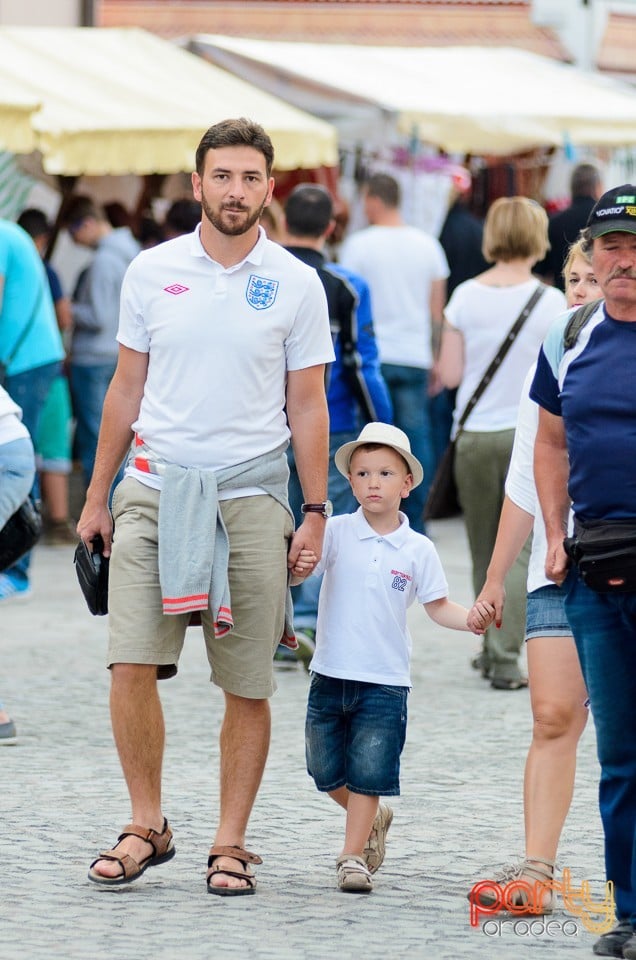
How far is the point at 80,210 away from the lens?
522 inches

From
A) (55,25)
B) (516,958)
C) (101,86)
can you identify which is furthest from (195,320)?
(55,25)

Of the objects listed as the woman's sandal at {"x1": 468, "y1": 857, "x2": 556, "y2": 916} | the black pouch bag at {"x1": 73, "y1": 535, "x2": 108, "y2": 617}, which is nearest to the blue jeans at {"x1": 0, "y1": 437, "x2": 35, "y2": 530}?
the black pouch bag at {"x1": 73, "y1": 535, "x2": 108, "y2": 617}

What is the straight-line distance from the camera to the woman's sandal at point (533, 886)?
5016 millimetres

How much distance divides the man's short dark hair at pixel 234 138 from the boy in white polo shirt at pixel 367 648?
85 centimetres

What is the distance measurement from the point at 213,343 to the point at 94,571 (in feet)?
2.41

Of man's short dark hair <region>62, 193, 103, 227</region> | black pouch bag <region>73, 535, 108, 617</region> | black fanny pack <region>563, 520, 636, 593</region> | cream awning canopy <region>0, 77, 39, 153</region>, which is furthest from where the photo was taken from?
man's short dark hair <region>62, 193, 103, 227</region>

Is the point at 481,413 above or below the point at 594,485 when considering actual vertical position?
below

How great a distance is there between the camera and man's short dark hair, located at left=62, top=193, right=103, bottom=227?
43.2ft

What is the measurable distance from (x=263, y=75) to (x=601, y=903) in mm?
10100

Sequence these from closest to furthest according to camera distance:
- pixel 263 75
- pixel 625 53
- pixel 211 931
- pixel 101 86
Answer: pixel 211 931 → pixel 101 86 → pixel 263 75 → pixel 625 53

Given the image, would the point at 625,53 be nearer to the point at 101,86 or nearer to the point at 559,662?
the point at 101,86

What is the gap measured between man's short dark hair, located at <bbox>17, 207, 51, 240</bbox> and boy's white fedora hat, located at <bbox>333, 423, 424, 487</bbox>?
705cm

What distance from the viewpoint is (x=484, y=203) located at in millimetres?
16391

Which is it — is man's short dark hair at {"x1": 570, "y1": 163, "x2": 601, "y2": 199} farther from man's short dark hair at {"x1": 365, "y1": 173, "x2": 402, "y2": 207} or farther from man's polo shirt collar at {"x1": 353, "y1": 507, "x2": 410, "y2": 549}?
man's polo shirt collar at {"x1": 353, "y1": 507, "x2": 410, "y2": 549}
